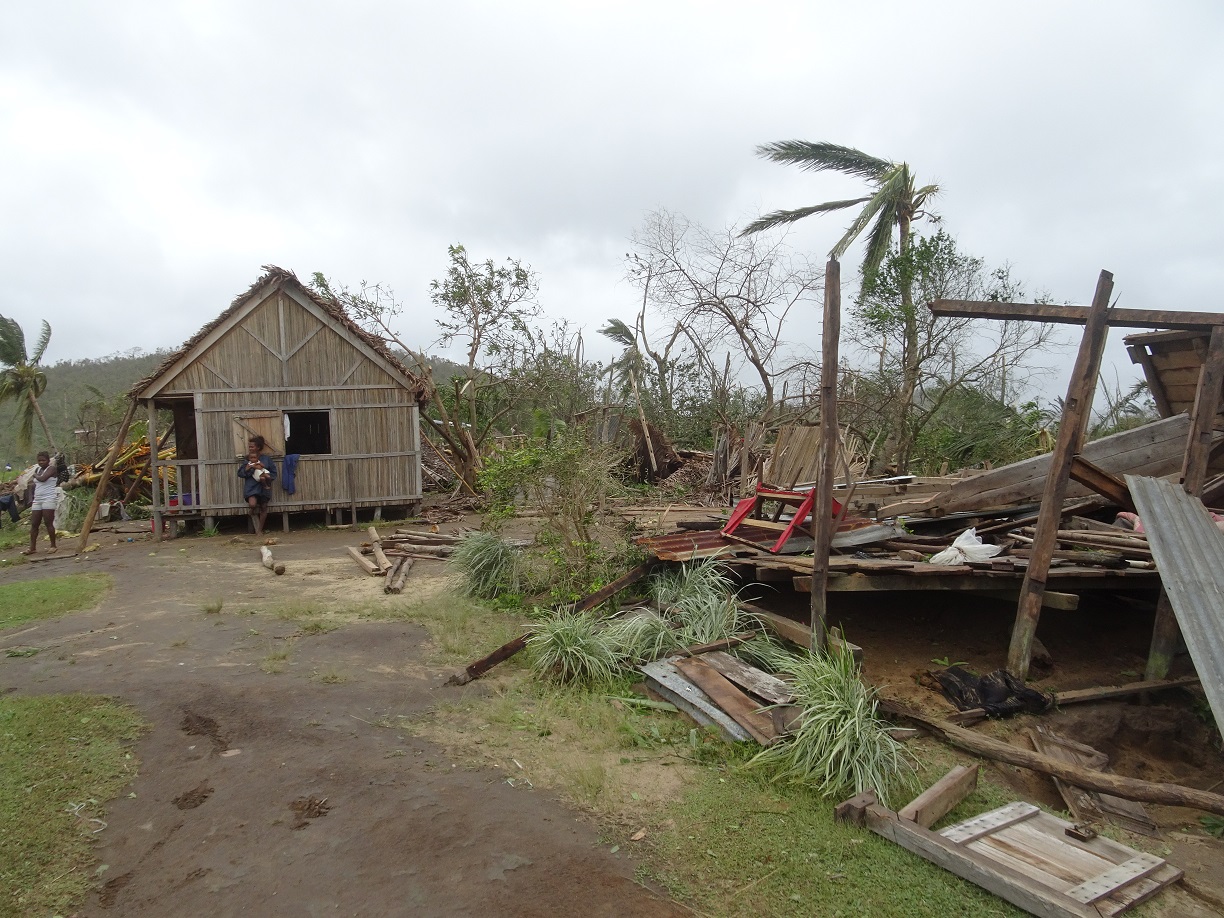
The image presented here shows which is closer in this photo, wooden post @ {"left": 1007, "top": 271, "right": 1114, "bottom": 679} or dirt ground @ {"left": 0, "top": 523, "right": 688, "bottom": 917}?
dirt ground @ {"left": 0, "top": 523, "right": 688, "bottom": 917}

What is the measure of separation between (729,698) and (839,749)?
105cm

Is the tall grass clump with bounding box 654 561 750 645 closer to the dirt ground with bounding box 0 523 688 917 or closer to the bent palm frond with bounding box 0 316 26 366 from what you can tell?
the dirt ground with bounding box 0 523 688 917

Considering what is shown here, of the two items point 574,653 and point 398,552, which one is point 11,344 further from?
point 574,653

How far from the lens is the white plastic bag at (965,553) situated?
6273 mm

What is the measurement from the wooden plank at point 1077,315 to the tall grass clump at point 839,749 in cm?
274

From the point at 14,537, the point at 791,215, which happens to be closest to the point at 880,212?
the point at 791,215

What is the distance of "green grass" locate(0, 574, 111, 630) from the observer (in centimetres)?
812

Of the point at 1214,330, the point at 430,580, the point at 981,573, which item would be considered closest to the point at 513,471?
the point at 430,580

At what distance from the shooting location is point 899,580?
247 inches

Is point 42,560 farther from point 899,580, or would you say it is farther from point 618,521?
point 899,580

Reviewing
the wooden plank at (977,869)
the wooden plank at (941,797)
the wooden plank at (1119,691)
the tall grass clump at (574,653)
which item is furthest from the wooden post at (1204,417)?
the tall grass clump at (574,653)

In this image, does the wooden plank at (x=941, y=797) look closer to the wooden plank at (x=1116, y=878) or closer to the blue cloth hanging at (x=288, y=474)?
the wooden plank at (x=1116, y=878)

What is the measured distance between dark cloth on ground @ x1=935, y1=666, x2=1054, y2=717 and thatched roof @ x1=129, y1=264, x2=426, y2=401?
11.8 meters

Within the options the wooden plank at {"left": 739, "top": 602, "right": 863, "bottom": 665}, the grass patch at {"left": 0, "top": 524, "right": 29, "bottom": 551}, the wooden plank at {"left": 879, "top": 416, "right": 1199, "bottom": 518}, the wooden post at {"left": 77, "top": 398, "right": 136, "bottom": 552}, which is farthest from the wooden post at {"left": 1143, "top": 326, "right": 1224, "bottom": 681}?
the grass patch at {"left": 0, "top": 524, "right": 29, "bottom": 551}
